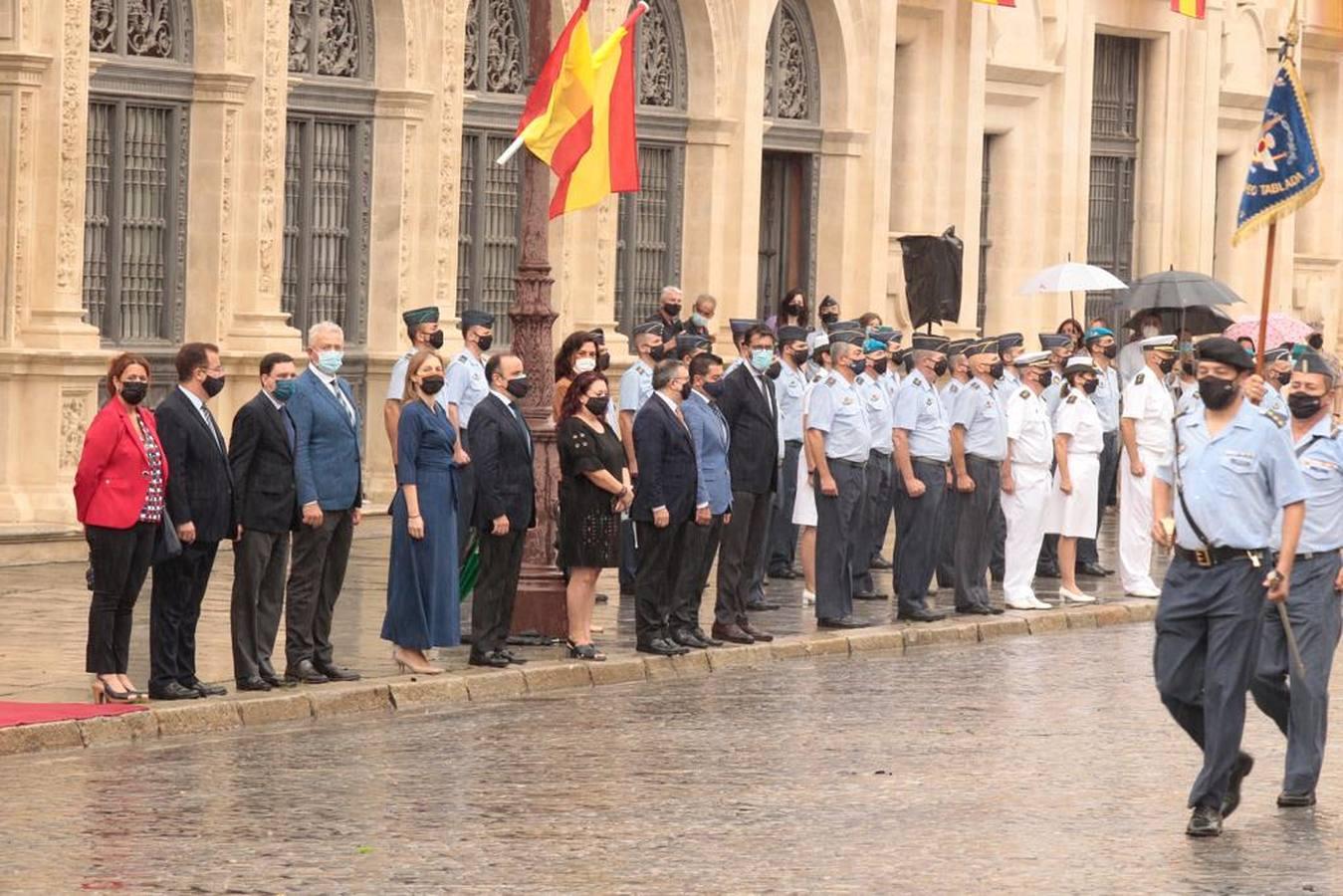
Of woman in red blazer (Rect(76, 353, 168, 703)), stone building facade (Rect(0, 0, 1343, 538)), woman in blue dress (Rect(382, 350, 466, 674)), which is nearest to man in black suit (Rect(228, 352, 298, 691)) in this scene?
woman in red blazer (Rect(76, 353, 168, 703))

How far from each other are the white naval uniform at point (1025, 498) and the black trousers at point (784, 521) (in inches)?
69.2

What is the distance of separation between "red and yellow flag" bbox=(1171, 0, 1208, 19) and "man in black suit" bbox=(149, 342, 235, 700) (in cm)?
2280

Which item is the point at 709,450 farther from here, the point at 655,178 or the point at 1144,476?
the point at 655,178

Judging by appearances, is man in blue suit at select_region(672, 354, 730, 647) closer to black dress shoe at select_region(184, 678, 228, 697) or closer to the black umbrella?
black dress shoe at select_region(184, 678, 228, 697)

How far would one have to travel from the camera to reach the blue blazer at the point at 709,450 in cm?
1812

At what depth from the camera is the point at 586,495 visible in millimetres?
17609

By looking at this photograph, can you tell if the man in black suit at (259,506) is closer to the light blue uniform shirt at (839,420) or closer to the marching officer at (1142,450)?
the light blue uniform shirt at (839,420)

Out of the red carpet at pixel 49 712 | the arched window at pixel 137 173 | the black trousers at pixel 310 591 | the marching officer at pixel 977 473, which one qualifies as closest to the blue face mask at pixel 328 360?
the black trousers at pixel 310 591

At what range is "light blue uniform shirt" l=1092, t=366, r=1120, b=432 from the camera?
24.7 m

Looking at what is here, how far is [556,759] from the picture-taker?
13938 mm

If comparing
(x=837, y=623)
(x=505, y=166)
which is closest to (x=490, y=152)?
(x=505, y=166)

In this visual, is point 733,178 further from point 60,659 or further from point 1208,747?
point 1208,747

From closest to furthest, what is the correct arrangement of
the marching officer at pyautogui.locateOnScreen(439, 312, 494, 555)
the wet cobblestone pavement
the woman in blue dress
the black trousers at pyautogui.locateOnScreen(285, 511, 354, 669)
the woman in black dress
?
1. the wet cobblestone pavement
2. the black trousers at pyautogui.locateOnScreen(285, 511, 354, 669)
3. the woman in blue dress
4. the woman in black dress
5. the marching officer at pyautogui.locateOnScreen(439, 312, 494, 555)

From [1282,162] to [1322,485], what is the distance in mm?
7919
